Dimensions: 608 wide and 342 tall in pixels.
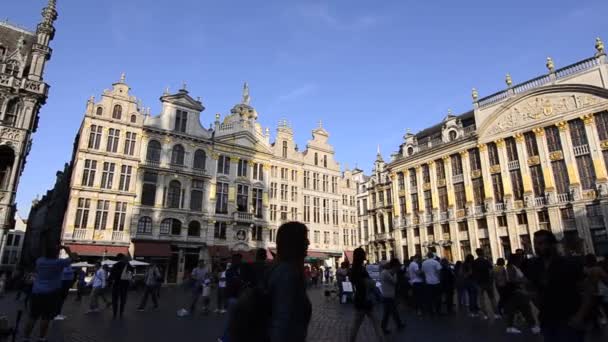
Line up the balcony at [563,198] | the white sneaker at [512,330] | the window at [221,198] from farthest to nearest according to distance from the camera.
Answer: the window at [221,198], the balcony at [563,198], the white sneaker at [512,330]

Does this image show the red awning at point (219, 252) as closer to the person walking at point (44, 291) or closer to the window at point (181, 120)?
the window at point (181, 120)

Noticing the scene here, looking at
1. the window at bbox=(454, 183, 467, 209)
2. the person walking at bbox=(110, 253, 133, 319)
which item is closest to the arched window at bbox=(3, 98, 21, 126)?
the person walking at bbox=(110, 253, 133, 319)

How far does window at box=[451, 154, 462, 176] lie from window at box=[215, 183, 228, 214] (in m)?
25.7

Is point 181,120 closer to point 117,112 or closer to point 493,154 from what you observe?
point 117,112

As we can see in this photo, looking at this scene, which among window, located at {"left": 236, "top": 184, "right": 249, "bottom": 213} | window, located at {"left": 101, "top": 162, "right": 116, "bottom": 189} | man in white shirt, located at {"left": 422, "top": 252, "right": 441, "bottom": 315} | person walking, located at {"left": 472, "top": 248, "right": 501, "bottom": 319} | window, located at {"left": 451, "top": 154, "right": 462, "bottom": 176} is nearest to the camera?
person walking, located at {"left": 472, "top": 248, "right": 501, "bottom": 319}

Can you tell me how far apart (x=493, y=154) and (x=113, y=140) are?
3750 cm

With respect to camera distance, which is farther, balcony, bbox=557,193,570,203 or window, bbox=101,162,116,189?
balcony, bbox=557,193,570,203

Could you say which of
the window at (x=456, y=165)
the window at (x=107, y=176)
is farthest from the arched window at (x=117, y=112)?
the window at (x=456, y=165)

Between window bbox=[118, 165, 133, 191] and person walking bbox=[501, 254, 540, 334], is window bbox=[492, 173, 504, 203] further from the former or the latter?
window bbox=[118, 165, 133, 191]

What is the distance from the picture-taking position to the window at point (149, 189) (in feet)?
106

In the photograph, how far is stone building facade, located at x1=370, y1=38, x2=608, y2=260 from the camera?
1178 inches

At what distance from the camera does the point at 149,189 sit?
32.5m

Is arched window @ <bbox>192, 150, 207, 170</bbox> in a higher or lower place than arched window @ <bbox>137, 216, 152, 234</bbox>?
higher

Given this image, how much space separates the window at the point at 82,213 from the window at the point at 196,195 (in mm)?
8719
